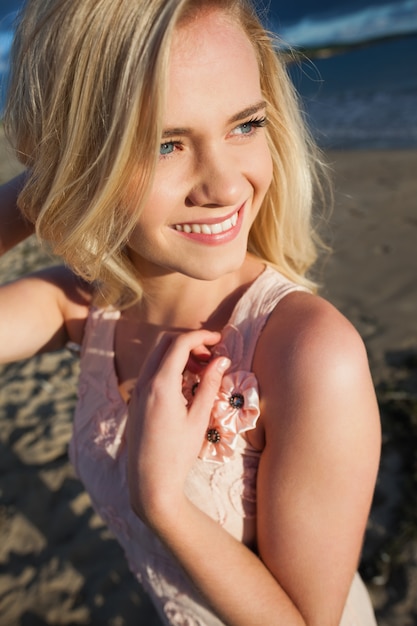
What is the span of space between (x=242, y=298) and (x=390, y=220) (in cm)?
632

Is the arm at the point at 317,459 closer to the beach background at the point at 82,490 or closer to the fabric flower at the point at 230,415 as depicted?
the fabric flower at the point at 230,415

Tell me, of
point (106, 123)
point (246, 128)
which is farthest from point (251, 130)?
point (106, 123)

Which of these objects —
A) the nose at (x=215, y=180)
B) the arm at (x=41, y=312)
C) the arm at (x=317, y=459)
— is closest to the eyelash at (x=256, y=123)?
the nose at (x=215, y=180)

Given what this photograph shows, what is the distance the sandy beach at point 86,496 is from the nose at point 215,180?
1049mm

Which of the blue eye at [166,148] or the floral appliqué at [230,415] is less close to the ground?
the blue eye at [166,148]

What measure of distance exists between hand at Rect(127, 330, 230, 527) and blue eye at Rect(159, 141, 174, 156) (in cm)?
47

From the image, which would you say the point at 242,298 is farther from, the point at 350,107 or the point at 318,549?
the point at 350,107

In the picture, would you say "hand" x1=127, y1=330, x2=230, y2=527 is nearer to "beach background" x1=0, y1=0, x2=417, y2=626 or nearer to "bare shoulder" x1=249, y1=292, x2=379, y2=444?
"bare shoulder" x1=249, y1=292, x2=379, y2=444

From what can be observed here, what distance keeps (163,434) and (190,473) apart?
277 millimetres

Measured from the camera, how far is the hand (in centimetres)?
133

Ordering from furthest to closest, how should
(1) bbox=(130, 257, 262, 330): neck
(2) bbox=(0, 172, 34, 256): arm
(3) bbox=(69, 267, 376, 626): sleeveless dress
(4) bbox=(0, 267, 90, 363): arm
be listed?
(2) bbox=(0, 172, 34, 256): arm < (4) bbox=(0, 267, 90, 363): arm < (1) bbox=(130, 257, 262, 330): neck < (3) bbox=(69, 267, 376, 626): sleeveless dress

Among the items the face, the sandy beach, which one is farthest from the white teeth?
the sandy beach

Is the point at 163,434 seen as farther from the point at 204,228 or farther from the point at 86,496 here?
the point at 86,496

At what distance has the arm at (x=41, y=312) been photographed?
78.2 inches
